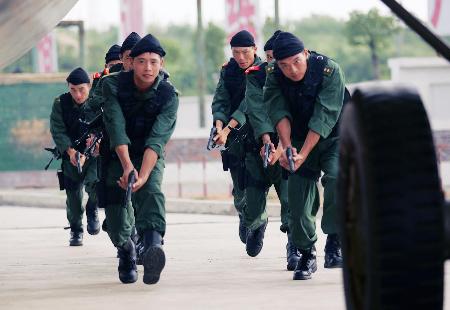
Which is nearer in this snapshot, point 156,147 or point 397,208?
point 397,208

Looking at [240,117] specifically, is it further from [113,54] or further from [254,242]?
[113,54]

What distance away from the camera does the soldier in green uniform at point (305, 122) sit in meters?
9.52

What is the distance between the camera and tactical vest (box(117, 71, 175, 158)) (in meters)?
9.55

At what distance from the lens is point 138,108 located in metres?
9.59

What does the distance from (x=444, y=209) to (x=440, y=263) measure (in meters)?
0.18

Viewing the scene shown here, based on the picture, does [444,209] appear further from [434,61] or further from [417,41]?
[417,41]

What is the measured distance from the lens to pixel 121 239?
9.74 meters

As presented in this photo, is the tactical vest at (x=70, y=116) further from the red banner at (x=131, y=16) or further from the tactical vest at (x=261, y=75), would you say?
the red banner at (x=131, y=16)

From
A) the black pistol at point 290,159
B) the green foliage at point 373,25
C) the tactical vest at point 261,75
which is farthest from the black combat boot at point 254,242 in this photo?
the green foliage at point 373,25

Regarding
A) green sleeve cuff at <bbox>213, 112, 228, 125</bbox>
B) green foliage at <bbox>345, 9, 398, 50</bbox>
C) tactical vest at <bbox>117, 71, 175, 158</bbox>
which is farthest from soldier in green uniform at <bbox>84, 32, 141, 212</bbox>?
green foliage at <bbox>345, 9, 398, 50</bbox>

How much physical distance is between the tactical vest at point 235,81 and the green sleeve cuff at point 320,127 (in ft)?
8.49

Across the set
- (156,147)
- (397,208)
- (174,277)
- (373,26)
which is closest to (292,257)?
(174,277)

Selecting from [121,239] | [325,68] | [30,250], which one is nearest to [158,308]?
[121,239]

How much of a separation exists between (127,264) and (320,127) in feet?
5.07
